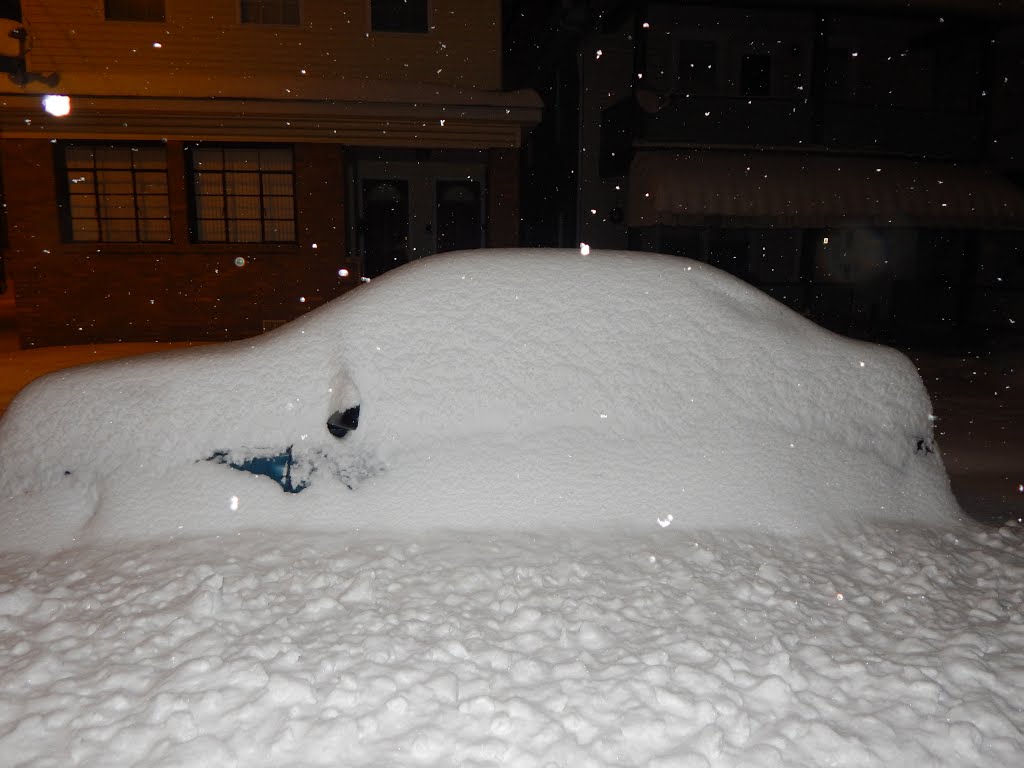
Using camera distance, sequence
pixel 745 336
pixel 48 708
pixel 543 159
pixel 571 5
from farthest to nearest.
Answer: pixel 543 159, pixel 571 5, pixel 745 336, pixel 48 708

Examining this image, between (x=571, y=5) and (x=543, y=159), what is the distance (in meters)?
5.47

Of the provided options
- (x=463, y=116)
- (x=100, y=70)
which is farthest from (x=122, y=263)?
(x=463, y=116)

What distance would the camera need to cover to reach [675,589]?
3084 mm

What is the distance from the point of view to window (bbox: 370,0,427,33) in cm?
1169

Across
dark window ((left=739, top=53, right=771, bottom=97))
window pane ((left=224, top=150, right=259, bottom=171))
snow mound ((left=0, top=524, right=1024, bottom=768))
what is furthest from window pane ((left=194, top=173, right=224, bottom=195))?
dark window ((left=739, top=53, right=771, bottom=97))

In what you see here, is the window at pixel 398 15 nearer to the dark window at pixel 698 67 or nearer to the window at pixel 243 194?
the window at pixel 243 194

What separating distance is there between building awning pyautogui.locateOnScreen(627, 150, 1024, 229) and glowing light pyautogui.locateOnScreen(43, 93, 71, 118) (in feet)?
29.3

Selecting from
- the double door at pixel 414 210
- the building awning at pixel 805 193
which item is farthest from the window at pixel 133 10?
the building awning at pixel 805 193

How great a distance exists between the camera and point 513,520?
3.37 metres

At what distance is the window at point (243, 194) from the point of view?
11.3 meters

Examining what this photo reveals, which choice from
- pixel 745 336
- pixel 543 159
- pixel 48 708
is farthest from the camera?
pixel 543 159

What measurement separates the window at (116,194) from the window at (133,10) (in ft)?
6.75

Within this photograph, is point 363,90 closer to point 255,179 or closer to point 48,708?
point 255,179

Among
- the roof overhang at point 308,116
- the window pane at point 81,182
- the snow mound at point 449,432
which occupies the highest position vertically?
the roof overhang at point 308,116
